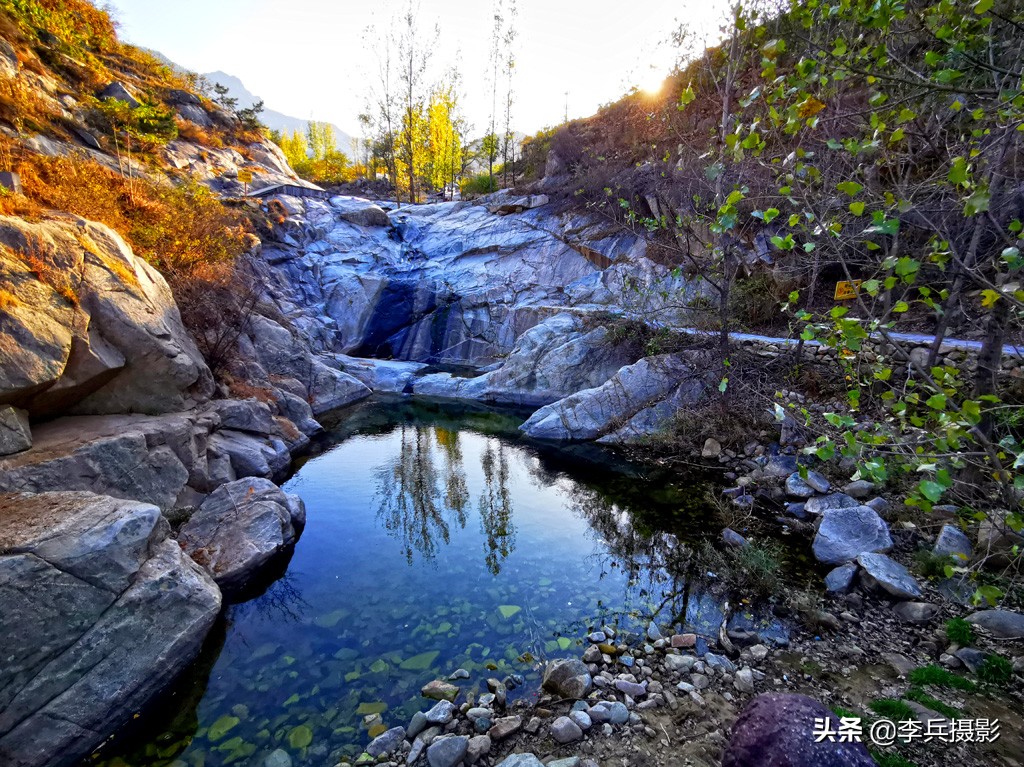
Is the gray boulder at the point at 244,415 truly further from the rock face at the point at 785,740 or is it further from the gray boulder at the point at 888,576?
the gray boulder at the point at 888,576

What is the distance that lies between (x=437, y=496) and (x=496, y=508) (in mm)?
1519

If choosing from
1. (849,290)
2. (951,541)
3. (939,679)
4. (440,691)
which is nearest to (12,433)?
(440,691)

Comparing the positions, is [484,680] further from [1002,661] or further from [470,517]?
[1002,661]

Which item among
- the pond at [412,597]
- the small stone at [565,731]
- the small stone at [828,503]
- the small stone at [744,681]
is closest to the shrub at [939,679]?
the small stone at [744,681]

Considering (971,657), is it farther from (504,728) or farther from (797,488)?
(504,728)

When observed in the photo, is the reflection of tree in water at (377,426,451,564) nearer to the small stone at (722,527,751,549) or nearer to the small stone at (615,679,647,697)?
the small stone at (615,679,647,697)

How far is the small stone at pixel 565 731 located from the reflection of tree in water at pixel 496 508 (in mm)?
3136

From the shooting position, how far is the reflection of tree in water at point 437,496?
8641mm

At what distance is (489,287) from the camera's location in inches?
1099

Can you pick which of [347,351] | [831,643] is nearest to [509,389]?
[347,351]

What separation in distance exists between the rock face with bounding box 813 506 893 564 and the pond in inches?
67.5

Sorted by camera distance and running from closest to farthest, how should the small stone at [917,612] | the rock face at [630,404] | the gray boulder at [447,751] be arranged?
1. the gray boulder at [447,751]
2. the small stone at [917,612]
3. the rock face at [630,404]

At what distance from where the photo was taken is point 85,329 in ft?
25.7

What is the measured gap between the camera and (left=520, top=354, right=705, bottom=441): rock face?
1352 cm
